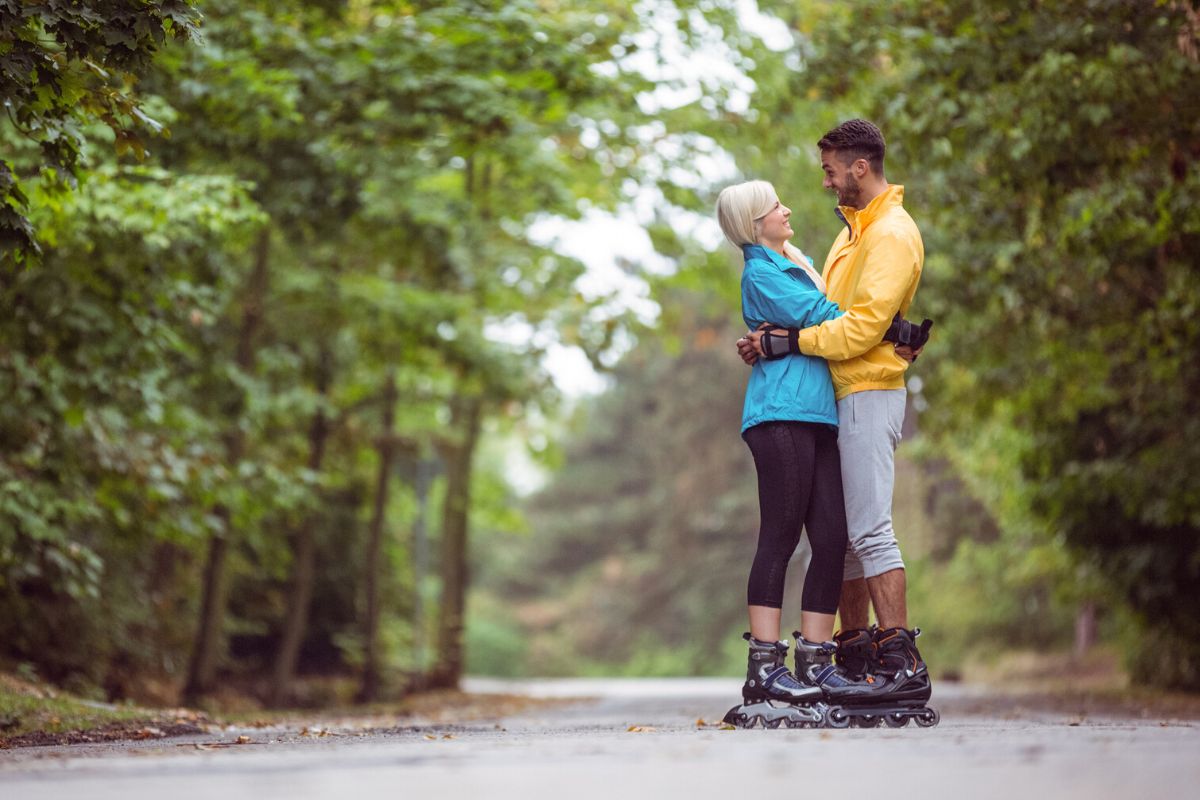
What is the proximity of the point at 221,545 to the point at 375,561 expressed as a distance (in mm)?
5256

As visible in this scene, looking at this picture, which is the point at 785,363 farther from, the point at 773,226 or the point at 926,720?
the point at 926,720

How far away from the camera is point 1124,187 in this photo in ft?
32.4

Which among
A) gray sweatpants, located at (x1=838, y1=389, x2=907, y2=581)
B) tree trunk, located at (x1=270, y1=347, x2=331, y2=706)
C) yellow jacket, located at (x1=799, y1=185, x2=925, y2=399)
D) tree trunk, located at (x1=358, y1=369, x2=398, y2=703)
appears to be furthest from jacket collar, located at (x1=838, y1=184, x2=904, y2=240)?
tree trunk, located at (x1=358, y1=369, x2=398, y2=703)

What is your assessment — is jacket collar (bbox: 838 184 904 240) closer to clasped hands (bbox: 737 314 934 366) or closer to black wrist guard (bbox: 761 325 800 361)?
clasped hands (bbox: 737 314 934 366)

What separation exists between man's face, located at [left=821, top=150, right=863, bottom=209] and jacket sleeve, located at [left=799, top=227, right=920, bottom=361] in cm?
35

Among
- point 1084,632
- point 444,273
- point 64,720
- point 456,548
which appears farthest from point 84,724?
point 1084,632

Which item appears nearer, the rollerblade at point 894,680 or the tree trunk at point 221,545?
the rollerblade at point 894,680

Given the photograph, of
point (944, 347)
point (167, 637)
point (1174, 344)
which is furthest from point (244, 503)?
point (1174, 344)

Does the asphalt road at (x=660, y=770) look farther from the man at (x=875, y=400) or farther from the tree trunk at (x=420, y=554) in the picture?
the tree trunk at (x=420, y=554)

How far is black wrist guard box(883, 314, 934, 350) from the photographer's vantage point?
5.92 m

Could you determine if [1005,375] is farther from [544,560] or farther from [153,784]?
[544,560]

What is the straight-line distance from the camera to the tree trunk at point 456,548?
70.3 ft

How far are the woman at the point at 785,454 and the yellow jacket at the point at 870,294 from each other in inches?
5.1

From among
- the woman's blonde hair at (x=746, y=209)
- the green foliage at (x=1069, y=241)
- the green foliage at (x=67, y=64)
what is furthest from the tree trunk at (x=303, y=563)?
the woman's blonde hair at (x=746, y=209)
